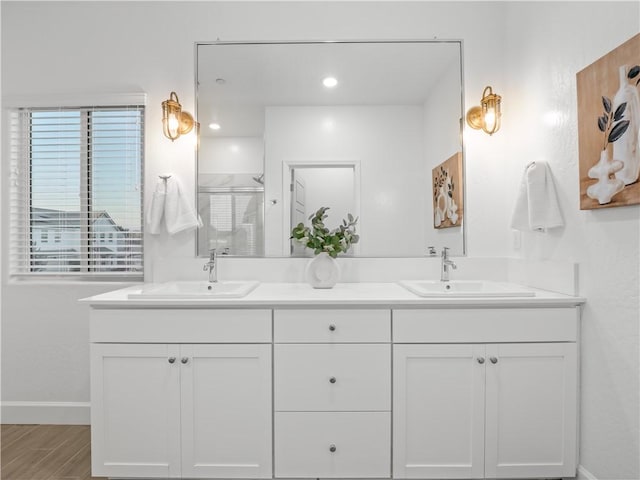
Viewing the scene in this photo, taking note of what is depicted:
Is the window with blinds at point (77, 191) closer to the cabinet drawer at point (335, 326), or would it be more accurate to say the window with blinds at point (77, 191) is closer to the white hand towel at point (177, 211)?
the white hand towel at point (177, 211)

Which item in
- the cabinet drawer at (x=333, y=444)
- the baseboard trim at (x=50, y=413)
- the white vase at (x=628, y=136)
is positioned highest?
the white vase at (x=628, y=136)

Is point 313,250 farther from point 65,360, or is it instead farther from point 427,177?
point 65,360

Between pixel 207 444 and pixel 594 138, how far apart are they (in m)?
2.01

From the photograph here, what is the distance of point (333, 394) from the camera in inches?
62.7

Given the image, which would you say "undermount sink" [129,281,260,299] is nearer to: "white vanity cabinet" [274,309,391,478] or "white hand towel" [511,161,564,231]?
"white vanity cabinet" [274,309,391,478]

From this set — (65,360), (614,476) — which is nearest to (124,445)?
(65,360)

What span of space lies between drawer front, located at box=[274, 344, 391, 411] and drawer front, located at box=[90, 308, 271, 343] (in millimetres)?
159

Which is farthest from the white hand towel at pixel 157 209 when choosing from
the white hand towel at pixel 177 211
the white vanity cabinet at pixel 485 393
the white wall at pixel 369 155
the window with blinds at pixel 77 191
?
the white vanity cabinet at pixel 485 393

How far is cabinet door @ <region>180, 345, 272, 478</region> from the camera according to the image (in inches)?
62.9

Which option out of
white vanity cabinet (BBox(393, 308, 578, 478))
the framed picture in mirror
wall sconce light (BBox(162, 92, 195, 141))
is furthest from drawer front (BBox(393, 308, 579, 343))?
wall sconce light (BBox(162, 92, 195, 141))

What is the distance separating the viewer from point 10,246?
89.6 inches

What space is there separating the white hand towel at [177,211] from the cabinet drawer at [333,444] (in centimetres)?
116

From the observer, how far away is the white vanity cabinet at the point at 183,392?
5.25ft

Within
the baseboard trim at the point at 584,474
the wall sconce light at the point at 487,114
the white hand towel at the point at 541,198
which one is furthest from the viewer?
the wall sconce light at the point at 487,114
